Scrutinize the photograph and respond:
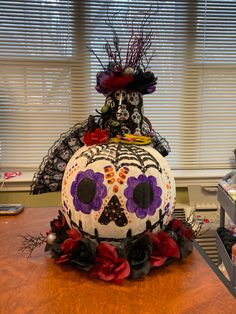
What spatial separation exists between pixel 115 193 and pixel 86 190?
0.22ft

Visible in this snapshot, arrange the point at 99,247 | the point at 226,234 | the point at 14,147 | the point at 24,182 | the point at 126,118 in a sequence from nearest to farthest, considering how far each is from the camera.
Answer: the point at 99,247 < the point at 126,118 < the point at 226,234 < the point at 24,182 < the point at 14,147

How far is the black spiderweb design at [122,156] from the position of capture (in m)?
0.79

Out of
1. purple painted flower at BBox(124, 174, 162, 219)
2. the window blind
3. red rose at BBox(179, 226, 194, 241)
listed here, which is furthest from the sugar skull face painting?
the window blind

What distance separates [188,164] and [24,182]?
3.44 feet

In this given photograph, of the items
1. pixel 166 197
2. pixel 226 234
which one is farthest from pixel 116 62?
pixel 226 234

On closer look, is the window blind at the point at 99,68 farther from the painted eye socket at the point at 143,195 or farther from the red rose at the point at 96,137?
the painted eye socket at the point at 143,195

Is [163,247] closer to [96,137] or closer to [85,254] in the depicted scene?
[85,254]

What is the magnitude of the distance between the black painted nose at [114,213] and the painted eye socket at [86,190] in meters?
0.04

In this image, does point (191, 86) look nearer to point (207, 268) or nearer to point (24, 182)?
point (24, 182)

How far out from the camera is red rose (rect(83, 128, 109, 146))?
852 mm

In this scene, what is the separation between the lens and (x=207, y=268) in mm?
830

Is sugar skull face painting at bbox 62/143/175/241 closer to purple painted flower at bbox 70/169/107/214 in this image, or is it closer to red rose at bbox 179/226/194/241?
purple painted flower at bbox 70/169/107/214

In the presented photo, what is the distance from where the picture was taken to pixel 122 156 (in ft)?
2.64

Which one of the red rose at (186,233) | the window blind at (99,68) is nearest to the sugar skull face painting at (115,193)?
the red rose at (186,233)
